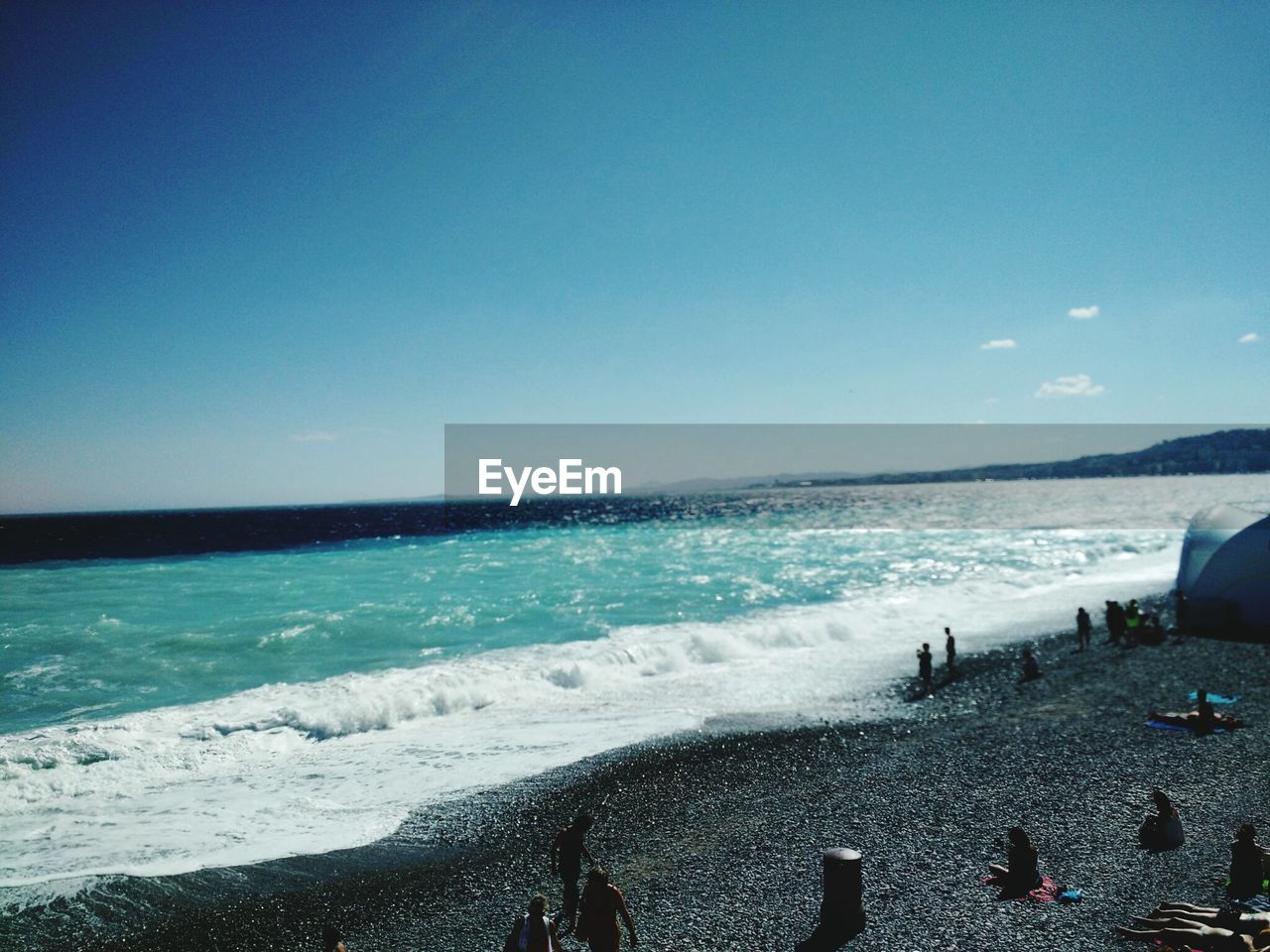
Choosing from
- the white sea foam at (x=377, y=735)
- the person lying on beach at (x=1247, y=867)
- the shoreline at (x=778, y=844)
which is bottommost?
the white sea foam at (x=377, y=735)

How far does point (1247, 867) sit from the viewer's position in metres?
8.16

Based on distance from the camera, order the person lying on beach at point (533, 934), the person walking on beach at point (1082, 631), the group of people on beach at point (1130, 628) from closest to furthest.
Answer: the person lying on beach at point (533, 934) → the group of people on beach at point (1130, 628) → the person walking on beach at point (1082, 631)

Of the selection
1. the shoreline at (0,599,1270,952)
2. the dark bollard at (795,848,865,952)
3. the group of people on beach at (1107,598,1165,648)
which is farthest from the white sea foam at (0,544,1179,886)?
the dark bollard at (795,848,865,952)

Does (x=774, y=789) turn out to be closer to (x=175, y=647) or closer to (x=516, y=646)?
(x=516, y=646)

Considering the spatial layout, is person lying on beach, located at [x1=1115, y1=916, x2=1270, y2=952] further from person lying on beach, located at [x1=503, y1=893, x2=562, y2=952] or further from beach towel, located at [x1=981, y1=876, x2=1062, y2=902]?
person lying on beach, located at [x1=503, y1=893, x2=562, y2=952]

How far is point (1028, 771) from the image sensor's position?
43.3 feet

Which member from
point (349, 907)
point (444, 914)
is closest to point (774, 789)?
point (444, 914)

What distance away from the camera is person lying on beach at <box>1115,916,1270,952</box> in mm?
6859

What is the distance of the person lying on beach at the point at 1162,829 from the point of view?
9.70 m

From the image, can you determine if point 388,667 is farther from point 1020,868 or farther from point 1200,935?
point 1200,935

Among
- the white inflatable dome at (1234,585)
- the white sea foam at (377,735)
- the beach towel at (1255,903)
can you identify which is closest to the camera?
the beach towel at (1255,903)

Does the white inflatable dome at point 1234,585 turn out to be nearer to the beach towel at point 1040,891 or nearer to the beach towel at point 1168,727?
the beach towel at point 1168,727

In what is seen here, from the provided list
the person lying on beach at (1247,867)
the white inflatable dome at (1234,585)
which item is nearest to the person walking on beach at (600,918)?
the person lying on beach at (1247,867)

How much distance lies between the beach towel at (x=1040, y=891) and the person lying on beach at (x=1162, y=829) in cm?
197
